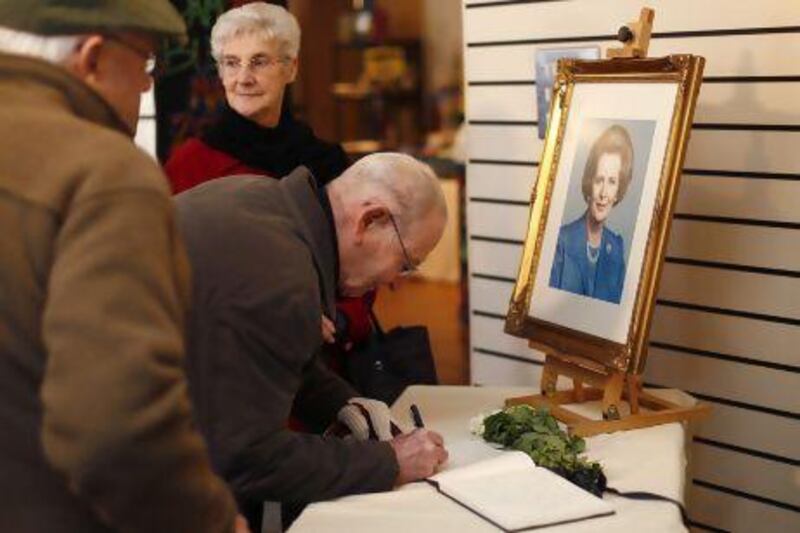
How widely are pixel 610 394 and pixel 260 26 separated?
4.21ft

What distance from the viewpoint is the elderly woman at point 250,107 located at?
282 centimetres

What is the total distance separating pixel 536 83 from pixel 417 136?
6476mm

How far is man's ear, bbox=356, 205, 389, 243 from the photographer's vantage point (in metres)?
1.92

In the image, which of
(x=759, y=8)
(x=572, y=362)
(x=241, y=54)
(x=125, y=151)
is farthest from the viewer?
(x=241, y=54)

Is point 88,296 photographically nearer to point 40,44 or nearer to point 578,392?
point 40,44

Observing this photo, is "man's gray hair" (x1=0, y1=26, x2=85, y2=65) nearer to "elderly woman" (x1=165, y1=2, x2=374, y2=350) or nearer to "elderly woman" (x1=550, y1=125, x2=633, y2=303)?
"elderly woman" (x1=550, y1=125, x2=633, y2=303)

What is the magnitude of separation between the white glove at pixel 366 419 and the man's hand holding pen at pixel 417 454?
68mm

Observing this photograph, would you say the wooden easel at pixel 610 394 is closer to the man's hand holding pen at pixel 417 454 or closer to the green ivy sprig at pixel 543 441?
the green ivy sprig at pixel 543 441

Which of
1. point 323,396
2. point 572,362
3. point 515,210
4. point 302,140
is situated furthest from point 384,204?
point 515,210

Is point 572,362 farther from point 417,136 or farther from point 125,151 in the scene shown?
point 417,136

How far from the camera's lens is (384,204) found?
192cm

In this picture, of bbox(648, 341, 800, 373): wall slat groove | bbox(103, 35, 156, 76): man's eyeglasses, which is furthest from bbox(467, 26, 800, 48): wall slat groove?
bbox(103, 35, 156, 76): man's eyeglasses

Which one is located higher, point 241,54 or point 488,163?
point 241,54

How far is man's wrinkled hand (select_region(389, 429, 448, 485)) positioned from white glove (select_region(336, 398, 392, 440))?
0.07m
